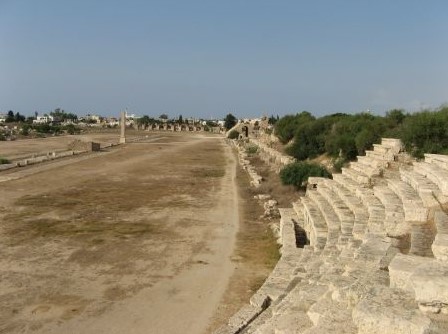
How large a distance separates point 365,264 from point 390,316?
8.10 feet

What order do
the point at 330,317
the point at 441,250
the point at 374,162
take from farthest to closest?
the point at 374,162, the point at 441,250, the point at 330,317

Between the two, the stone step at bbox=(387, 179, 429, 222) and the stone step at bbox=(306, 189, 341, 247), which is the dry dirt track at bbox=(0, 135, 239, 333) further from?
the stone step at bbox=(387, 179, 429, 222)

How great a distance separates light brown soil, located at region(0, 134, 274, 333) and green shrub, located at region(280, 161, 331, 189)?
306 centimetres

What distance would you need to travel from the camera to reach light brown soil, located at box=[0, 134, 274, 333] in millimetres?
8289

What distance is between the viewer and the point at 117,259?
11.6m

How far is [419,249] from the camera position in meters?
6.89

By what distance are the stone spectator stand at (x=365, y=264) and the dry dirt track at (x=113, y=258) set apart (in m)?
1.74

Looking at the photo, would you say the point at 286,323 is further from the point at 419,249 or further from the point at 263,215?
the point at 263,215

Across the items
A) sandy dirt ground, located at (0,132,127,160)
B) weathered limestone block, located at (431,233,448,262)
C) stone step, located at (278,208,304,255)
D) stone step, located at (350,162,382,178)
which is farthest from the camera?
sandy dirt ground, located at (0,132,127,160)

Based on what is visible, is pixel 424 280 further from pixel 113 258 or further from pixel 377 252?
pixel 113 258

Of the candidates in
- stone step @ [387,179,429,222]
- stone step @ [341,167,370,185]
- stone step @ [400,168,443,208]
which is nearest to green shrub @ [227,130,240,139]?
stone step @ [341,167,370,185]

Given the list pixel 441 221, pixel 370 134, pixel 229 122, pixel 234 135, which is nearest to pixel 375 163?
pixel 370 134

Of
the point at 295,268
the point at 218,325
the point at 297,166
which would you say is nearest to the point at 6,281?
the point at 218,325

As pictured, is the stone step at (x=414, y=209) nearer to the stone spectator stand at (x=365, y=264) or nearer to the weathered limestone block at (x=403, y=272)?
the stone spectator stand at (x=365, y=264)
